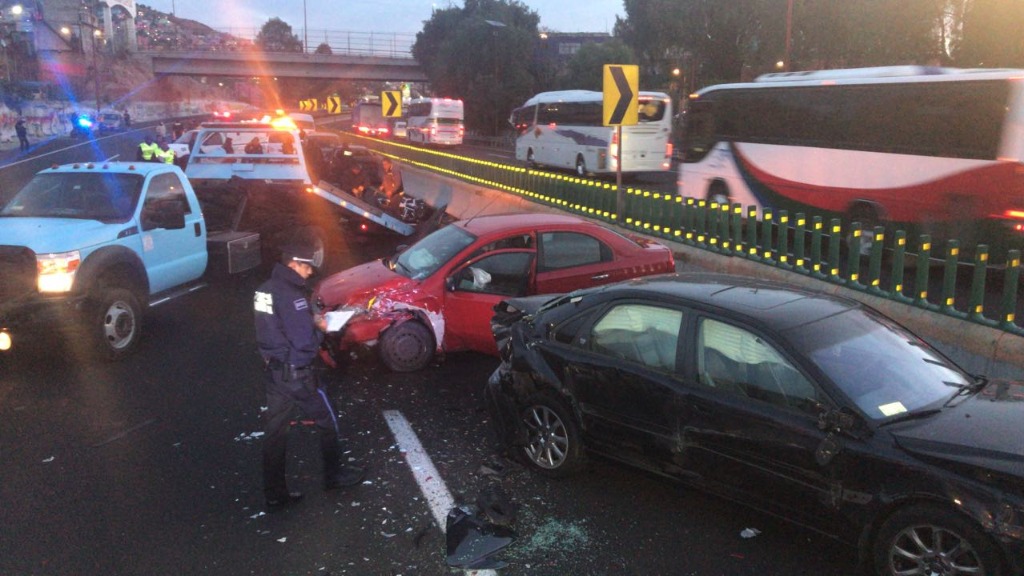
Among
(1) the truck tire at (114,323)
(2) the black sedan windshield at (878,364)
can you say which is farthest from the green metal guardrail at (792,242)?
(1) the truck tire at (114,323)

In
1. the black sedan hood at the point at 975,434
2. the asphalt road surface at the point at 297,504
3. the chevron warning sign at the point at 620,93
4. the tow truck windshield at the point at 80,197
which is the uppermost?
the chevron warning sign at the point at 620,93

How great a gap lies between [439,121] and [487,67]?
15046 millimetres

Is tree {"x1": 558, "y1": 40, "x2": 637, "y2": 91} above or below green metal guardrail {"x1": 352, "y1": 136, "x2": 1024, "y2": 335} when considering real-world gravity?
above

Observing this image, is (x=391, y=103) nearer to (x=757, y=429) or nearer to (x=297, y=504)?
(x=297, y=504)

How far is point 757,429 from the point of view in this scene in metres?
4.29

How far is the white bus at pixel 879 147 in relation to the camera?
10875 millimetres

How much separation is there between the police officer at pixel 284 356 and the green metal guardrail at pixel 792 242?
5.45 metres

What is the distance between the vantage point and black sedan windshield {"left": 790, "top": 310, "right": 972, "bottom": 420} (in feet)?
13.6

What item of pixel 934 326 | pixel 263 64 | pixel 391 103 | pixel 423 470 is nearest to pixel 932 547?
pixel 423 470

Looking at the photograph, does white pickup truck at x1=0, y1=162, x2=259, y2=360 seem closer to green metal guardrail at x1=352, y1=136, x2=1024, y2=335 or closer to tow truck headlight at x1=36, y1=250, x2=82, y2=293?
tow truck headlight at x1=36, y1=250, x2=82, y2=293

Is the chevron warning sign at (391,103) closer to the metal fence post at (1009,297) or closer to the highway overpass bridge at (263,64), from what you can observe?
the metal fence post at (1009,297)

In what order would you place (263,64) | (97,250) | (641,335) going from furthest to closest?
1. (263,64)
2. (97,250)
3. (641,335)

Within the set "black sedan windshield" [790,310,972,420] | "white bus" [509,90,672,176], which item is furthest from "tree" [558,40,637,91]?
"black sedan windshield" [790,310,972,420]

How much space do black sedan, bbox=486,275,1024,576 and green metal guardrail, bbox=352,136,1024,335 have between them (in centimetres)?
254
